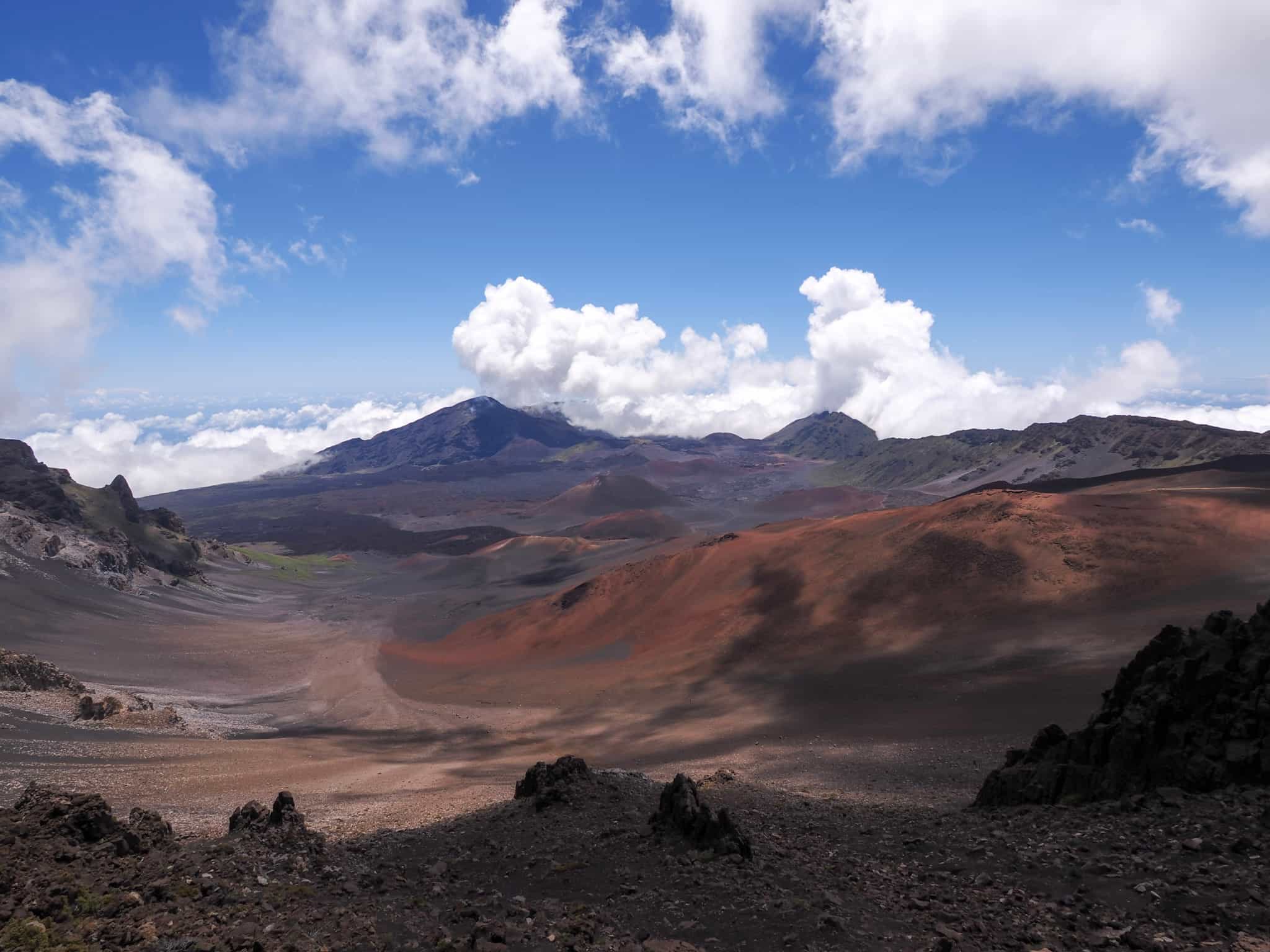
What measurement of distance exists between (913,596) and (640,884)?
4354 centimetres

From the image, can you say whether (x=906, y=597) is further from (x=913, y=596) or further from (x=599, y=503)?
(x=599, y=503)

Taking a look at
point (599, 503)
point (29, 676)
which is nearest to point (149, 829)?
point (29, 676)

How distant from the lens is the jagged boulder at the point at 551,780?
16.9m

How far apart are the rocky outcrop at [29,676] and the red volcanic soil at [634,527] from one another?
9793 centimetres

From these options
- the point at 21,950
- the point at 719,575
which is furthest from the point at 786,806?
the point at 719,575

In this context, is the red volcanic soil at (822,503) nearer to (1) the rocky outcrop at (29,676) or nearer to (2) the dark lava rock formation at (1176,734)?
(1) the rocky outcrop at (29,676)

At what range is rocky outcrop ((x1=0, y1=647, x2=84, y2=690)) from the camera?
127 ft

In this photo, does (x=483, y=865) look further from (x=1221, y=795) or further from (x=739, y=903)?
(x=1221, y=795)

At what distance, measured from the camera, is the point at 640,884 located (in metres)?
12.3

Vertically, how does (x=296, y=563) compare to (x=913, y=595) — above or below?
above

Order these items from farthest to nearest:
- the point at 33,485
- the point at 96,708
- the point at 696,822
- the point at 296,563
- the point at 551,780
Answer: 1. the point at 296,563
2. the point at 33,485
3. the point at 96,708
4. the point at 551,780
5. the point at 696,822

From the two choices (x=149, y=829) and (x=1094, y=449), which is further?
(x=1094, y=449)

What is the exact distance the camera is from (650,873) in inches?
499

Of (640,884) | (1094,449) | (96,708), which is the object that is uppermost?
(1094,449)
